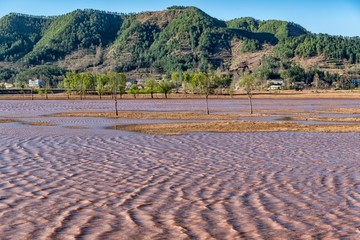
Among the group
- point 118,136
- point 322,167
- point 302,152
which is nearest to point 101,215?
point 322,167

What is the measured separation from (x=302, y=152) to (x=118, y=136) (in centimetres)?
1287

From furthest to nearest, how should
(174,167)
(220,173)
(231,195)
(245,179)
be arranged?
(174,167) < (220,173) < (245,179) < (231,195)

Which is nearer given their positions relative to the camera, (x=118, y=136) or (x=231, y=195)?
(x=231, y=195)

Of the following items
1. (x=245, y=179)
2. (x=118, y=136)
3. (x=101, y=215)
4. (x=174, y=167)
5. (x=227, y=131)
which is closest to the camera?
(x=101, y=215)

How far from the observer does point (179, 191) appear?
552 inches

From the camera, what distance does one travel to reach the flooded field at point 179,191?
33.1 feet

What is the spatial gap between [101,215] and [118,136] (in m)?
20.7

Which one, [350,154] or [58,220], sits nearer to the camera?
[58,220]

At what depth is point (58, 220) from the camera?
420 inches

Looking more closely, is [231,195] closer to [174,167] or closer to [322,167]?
[174,167]

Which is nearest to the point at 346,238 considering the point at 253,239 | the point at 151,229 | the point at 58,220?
the point at 253,239

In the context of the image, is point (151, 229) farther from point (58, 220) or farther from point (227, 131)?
point (227, 131)

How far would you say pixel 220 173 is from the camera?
1723 centimetres

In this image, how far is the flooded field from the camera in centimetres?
1009
